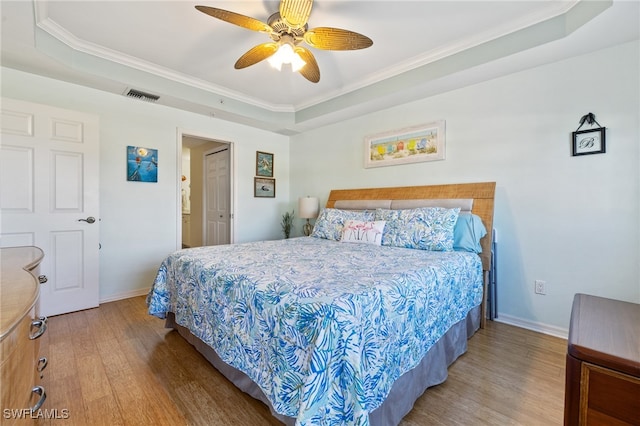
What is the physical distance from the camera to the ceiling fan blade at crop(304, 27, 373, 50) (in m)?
1.98

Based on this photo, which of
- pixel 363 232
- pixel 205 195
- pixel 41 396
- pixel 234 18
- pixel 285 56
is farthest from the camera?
pixel 205 195

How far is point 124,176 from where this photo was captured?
3.29m

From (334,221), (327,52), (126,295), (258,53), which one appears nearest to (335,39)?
(258,53)

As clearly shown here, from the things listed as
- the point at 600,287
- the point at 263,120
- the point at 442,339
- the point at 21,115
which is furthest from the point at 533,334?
the point at 21,115

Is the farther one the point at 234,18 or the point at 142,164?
the point at 142,164

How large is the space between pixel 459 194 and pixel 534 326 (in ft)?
4.58

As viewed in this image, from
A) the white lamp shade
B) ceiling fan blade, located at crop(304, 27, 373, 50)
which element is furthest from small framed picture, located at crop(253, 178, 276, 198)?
ceiling fan blade, located at crop(304, 27, 373, 50)

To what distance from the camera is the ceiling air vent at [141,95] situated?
10.3ft

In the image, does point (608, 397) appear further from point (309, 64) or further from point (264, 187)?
point (264, 187)

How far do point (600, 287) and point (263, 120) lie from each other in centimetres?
421

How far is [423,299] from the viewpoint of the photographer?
1.56 m

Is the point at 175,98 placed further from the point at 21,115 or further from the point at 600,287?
the point at 600,287

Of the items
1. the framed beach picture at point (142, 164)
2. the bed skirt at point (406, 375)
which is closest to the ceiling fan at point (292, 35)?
the framed beach picture at point (142, 164)

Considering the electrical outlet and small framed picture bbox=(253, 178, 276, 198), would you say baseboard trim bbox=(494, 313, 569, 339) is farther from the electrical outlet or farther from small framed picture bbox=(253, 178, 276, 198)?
small framed picture bbox=(253, 178, 276, 198)
